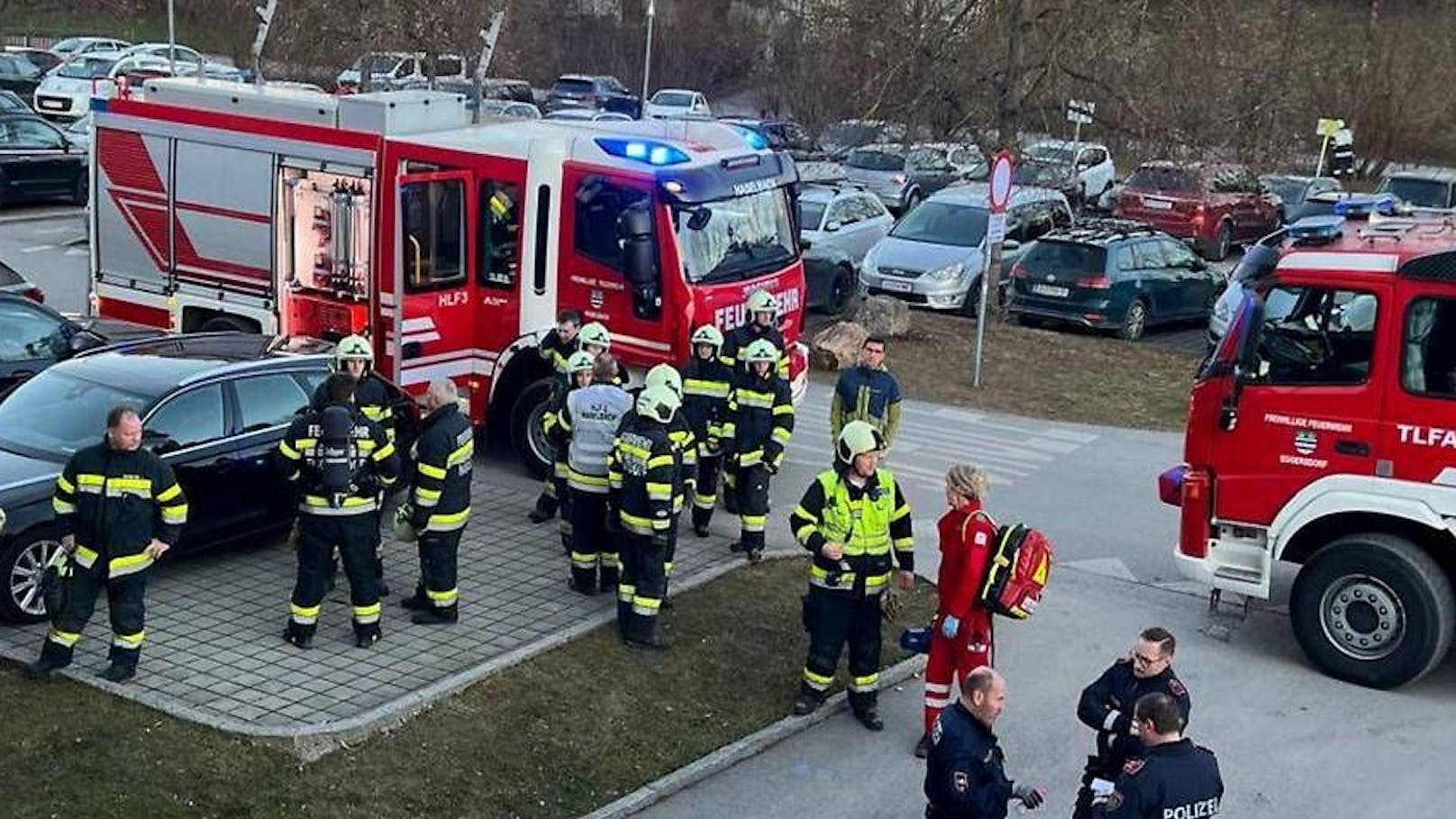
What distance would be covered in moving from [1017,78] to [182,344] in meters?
13.2

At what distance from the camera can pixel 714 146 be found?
1355 cm

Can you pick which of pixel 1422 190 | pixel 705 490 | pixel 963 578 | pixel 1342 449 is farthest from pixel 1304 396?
pixel 1422 190

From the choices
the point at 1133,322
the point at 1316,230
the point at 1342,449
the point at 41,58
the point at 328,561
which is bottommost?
the point at 1133,322

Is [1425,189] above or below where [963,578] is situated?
above

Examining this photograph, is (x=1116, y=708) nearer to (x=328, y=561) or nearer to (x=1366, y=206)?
(x=328, y=561)

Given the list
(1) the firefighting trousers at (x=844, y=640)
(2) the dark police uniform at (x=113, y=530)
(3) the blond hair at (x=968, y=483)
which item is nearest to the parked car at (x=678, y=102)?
(1) the firefighting trousers at (x=844, y=640)

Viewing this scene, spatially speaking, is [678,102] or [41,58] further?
[678,102]

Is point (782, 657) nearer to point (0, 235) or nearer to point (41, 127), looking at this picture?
point (0, 235)

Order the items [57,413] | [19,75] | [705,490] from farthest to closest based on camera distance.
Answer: [19,75]
[705,490]
[57,413]

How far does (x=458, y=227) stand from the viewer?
13.2 meters

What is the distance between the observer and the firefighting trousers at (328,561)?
8.95m

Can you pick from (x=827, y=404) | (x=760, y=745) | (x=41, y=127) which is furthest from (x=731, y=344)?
(x=41, y=127)

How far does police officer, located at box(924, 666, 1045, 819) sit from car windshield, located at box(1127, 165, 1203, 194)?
84.2 feet

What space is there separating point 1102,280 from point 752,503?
11.4 m
